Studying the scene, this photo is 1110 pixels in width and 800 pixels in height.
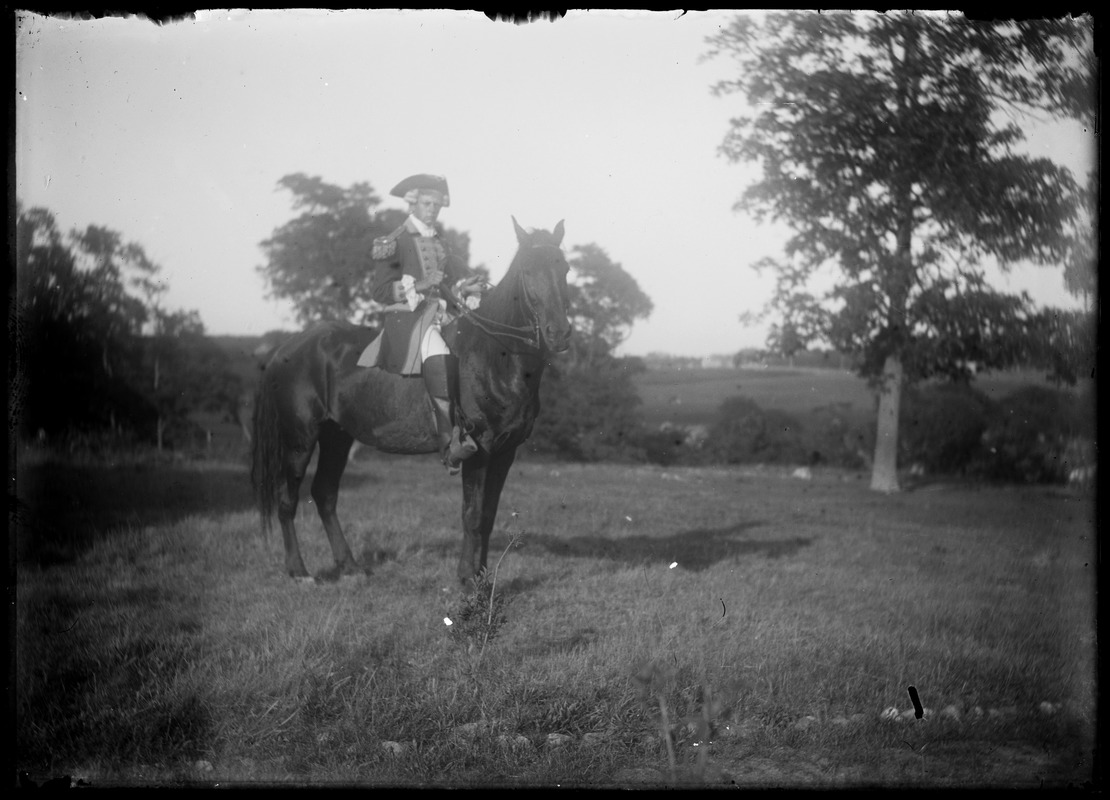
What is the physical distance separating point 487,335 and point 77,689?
2.98 m

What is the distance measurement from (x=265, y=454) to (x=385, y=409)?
36.3 inches

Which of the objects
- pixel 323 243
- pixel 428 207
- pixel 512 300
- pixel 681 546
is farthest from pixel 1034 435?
pixel 323 243

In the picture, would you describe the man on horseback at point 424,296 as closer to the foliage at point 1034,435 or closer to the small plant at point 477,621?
the small plant at point 477,621

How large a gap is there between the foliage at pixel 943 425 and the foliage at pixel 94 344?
4.63 metres

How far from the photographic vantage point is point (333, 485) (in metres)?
5.74

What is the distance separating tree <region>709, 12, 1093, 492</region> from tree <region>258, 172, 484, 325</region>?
2053 millimetres

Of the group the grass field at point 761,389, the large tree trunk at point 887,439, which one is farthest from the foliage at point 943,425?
the grass field at point 761,389

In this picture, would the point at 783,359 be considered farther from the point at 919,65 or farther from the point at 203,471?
the point at 203,471

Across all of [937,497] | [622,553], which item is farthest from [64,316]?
[937,497]

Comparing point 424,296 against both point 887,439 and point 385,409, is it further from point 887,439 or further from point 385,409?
point 887,439

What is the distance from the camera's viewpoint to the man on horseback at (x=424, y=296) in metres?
4.56

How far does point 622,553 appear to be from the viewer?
233 inches

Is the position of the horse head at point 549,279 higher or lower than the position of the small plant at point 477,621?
higher

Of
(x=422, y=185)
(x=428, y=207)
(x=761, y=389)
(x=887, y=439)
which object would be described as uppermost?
(x=422, y=185)
